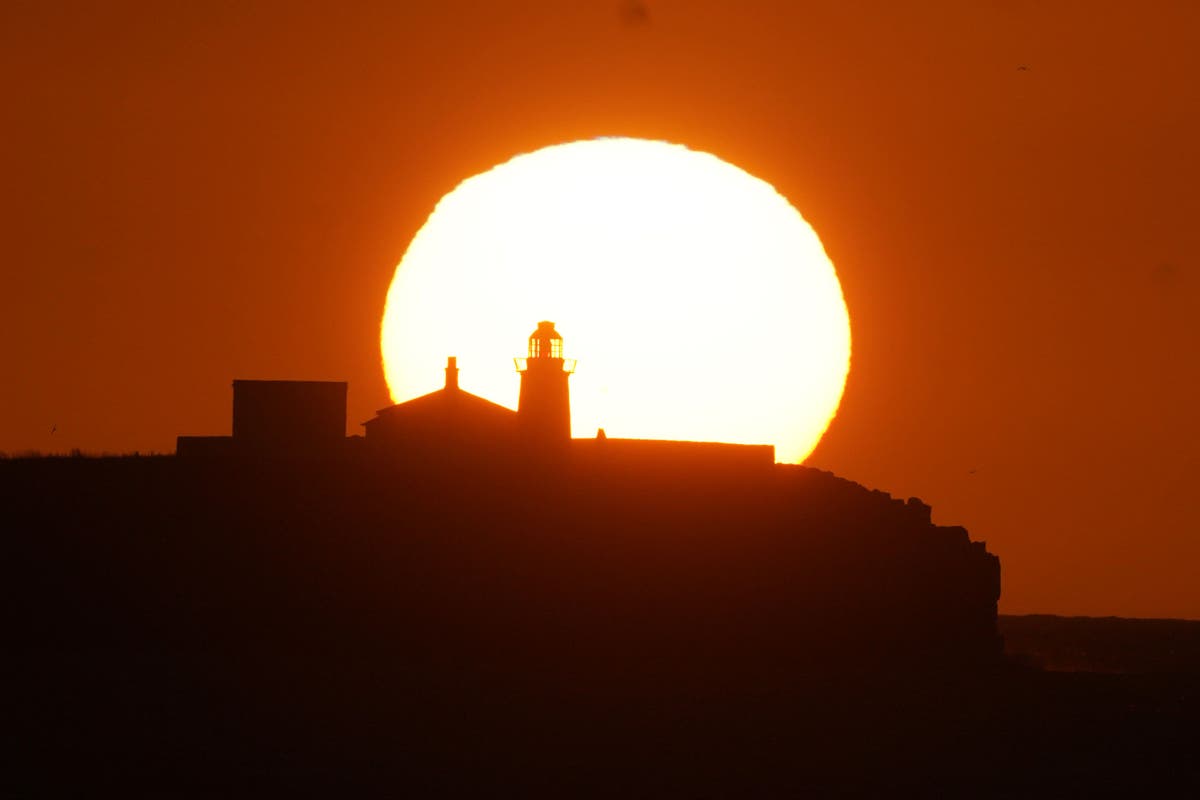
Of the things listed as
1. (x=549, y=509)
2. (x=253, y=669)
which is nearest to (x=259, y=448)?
(x=549, y=509)

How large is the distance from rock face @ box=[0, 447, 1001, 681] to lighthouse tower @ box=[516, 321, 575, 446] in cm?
69

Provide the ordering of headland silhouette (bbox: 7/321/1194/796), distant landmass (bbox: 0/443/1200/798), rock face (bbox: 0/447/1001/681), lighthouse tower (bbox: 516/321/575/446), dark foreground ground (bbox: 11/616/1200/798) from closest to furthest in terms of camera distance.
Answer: dark foreground ground (bbox: 11/616/1200/798) → distant landmass (bbox: 0/443/1200/798) → headland silhouette (bbox: 7/321/1194/796) → rock face (bbox: 0/447/1001/681) → lighthouse tower (bbox: 516/321/575/446)

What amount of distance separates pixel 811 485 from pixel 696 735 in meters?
12.5

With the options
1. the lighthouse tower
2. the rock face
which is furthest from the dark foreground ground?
the lighthouse tower

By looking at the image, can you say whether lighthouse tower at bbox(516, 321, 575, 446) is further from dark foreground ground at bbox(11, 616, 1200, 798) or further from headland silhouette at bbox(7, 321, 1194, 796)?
dark foreground ground at bbox(11, 616, 1200, 798)

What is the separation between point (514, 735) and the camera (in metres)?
40.2

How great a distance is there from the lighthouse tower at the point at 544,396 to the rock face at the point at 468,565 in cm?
69

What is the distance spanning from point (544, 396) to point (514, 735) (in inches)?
442

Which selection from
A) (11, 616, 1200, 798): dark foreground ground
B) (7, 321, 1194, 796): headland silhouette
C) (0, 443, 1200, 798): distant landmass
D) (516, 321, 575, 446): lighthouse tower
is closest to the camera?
(11, 616, 1200, 798): dark foreground ground

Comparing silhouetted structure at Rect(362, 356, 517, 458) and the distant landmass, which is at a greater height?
silhouetted structure at Rect(362, 356, 517, 458)

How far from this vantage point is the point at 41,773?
36094 millimetres

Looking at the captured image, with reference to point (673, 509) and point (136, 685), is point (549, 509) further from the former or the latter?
point (136, 685)

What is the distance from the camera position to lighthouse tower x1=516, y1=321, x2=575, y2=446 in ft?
163

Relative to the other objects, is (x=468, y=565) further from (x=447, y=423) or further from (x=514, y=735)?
(x=447, y=423)
